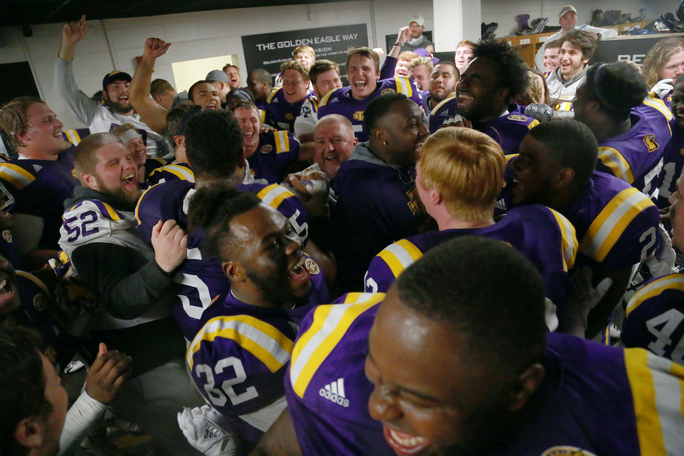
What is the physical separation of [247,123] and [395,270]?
7.85ft

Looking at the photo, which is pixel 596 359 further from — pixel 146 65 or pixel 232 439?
pixel 146 65

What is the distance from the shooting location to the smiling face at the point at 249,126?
134 inches

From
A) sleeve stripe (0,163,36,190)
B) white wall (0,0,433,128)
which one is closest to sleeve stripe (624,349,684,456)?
sleeve stripe (0,163,36,190)

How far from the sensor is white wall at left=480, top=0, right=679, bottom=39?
11.5 meters

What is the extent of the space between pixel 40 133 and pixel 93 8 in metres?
4.25

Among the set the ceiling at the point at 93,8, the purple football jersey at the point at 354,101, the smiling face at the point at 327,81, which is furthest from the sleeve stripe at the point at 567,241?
the ceiling at the point at 93,8

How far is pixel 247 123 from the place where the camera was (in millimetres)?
3416

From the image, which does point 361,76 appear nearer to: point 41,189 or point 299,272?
point 41,189

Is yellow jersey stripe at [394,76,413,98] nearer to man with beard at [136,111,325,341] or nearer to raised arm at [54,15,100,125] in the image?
man with beard at [136,111,325,341]

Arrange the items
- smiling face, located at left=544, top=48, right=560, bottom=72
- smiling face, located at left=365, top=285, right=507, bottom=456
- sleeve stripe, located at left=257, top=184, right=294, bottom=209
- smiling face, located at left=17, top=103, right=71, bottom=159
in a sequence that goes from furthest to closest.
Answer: smiling face, located at left=544, top=48, right=560, bottom=72 → smiling face, located at left=17, top=103, right=71, bottom=159 → sleeve stripe, located at left=257, top=184, right=294, bottom=209 → smiling face, located at left=365, top=285, right=507, bottom=456

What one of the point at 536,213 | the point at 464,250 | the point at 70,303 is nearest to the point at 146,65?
the point at 70,303

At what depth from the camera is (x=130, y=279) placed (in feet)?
6.33

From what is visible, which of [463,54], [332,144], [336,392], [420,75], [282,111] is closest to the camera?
[336,392]

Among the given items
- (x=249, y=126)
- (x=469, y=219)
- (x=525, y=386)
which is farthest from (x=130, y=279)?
(x=249, y=126)
